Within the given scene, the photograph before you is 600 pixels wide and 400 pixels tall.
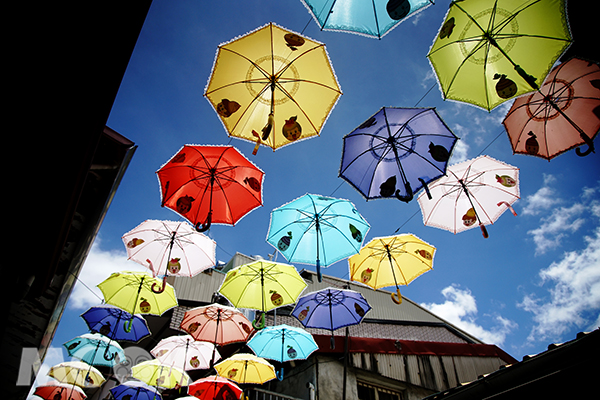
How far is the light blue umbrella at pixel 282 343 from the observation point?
30.9ft

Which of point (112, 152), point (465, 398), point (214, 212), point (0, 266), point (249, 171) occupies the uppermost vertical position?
point (249, 171)

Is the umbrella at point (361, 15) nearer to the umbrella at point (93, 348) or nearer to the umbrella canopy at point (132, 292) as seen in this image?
the umbrella canopy at point (132, 292)

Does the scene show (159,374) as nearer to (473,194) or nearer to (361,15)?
(473,194)

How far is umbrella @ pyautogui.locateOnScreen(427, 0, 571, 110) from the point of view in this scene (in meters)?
4.60

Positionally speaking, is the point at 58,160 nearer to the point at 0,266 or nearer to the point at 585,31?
the point at 0,266

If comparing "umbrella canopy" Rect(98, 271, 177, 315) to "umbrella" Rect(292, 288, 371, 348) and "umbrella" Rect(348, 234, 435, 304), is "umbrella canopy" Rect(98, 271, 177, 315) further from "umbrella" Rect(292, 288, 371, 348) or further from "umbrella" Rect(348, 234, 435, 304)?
"umbrella" Rect(348, 234, 435, 304)

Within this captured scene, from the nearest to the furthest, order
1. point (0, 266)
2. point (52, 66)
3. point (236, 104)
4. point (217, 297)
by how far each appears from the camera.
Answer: point (52, 66), point (0, 266), point (236, 104), point (217, 297)

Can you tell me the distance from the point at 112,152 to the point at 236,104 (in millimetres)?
2968

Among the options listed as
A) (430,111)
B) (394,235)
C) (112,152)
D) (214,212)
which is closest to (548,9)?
(430,111)

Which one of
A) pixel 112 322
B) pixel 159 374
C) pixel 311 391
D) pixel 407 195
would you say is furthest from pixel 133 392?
pixel 407 195

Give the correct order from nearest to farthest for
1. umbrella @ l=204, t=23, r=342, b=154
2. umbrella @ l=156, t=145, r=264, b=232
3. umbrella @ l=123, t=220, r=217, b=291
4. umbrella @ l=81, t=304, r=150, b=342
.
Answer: umbrella @ l=204, t=23, r=342, b=154 < umbrella @ l=156, t=145, r=264, b=232 < umbrella @ l=123, t=220, r=217, b=291 < umbrella @ l=81, t=304, r=150, b=342

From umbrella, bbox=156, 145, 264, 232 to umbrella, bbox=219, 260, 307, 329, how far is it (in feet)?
6.97

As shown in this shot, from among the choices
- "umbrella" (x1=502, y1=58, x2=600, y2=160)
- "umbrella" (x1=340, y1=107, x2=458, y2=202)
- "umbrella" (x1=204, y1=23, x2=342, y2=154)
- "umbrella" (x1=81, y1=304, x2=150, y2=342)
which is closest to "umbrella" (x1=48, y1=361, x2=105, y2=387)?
"umbrella" (x1=81, y1=304, x2=150, y2=342)

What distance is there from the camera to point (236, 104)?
5977 mm
